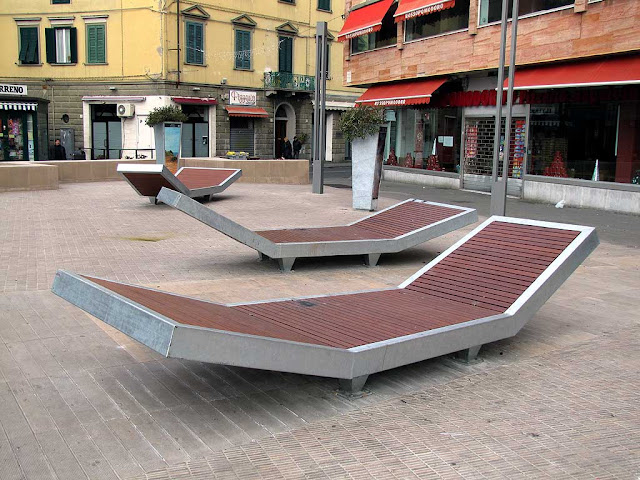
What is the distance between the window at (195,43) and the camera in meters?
36.4

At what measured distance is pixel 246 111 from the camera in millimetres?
39125

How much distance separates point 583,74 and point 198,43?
24.3 meters

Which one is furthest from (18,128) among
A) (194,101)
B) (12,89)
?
(194,101)

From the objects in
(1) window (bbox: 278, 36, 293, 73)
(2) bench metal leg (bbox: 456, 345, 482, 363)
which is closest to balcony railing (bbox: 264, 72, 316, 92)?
(1) window (bbox: 278, 36, 293, 73)

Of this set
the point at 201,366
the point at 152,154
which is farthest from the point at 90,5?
the point at 201,366

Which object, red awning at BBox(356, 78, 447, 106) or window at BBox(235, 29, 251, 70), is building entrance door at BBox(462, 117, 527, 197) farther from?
window at BBox(235, 29, 251, 70)

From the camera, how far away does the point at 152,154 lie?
113ft

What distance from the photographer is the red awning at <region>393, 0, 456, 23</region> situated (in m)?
21.7

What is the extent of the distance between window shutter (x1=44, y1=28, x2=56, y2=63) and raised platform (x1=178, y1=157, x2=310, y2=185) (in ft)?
56.4

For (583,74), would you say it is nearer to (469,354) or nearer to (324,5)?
(469,354)

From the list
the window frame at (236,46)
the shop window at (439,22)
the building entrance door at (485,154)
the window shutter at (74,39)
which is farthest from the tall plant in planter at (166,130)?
the window frame at (236,46)

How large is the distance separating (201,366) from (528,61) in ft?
53.2

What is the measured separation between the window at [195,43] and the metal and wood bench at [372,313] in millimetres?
31546

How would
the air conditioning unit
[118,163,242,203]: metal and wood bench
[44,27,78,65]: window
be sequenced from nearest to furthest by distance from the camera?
[118,163,242,203]: metal and wood bench < the air conditioning unit < [44,27,78,65]: window
